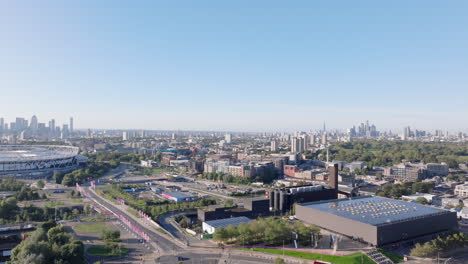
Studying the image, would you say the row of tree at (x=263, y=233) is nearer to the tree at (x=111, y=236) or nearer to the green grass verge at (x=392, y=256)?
the green grass verge at (x=392, y=256)

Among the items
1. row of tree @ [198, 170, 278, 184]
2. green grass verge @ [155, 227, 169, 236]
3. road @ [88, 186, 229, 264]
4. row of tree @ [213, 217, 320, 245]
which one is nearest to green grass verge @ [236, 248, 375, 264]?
row of tree @ [213, 217, 320, 245]

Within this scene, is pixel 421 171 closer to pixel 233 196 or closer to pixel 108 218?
pixel 233 196

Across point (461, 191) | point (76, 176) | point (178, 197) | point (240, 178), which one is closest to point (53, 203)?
point (178, 197)

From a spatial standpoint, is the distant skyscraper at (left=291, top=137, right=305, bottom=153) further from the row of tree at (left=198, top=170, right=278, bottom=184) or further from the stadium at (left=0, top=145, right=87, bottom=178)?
the stadium at (left=0, top=145, right=87, bottom=178)

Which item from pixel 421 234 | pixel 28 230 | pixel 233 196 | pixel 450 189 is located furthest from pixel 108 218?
pixel 450 189

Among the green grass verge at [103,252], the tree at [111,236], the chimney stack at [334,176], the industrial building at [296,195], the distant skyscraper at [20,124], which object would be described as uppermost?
the distant skyscraper at [20,124]

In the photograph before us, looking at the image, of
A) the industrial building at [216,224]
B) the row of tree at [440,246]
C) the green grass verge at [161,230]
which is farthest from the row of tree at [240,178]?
the row of tree at [440,246]
